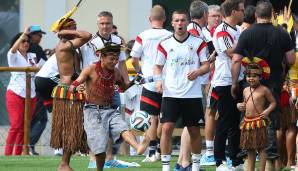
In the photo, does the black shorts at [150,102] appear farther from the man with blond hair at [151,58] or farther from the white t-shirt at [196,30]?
the white t-shirt at [196,30]

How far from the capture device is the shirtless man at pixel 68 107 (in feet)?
54.5

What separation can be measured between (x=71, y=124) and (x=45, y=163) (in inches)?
99.7

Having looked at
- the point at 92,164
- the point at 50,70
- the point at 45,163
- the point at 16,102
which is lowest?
the point at 45,163

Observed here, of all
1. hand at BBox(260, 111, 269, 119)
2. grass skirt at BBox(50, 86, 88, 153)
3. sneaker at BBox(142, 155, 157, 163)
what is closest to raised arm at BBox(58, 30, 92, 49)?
grass skirt at BBox(50, 86, 88, 153)

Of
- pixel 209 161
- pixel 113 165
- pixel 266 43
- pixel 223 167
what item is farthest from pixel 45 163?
pixel 266 43

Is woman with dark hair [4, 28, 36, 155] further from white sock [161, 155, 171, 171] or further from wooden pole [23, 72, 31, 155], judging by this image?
white sock [161, 155, 171, 171]

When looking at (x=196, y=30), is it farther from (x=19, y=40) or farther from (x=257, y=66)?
(x=19, y=40)

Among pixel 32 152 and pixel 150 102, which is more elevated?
pixel 150 102

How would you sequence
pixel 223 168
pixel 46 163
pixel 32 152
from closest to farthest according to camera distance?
pixel 223 168 → pixel 46 163 → pixel 32 152

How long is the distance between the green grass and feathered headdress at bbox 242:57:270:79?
2205 mm

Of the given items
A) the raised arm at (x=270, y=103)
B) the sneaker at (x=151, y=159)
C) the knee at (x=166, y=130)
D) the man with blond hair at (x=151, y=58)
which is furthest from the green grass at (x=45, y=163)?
the raised arm at (x=270, y=103)

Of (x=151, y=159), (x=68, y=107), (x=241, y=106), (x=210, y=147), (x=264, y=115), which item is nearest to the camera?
(x=264, y=115)

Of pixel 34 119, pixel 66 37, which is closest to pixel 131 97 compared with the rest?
pixel 34 119

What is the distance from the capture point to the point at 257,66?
16.0 m
